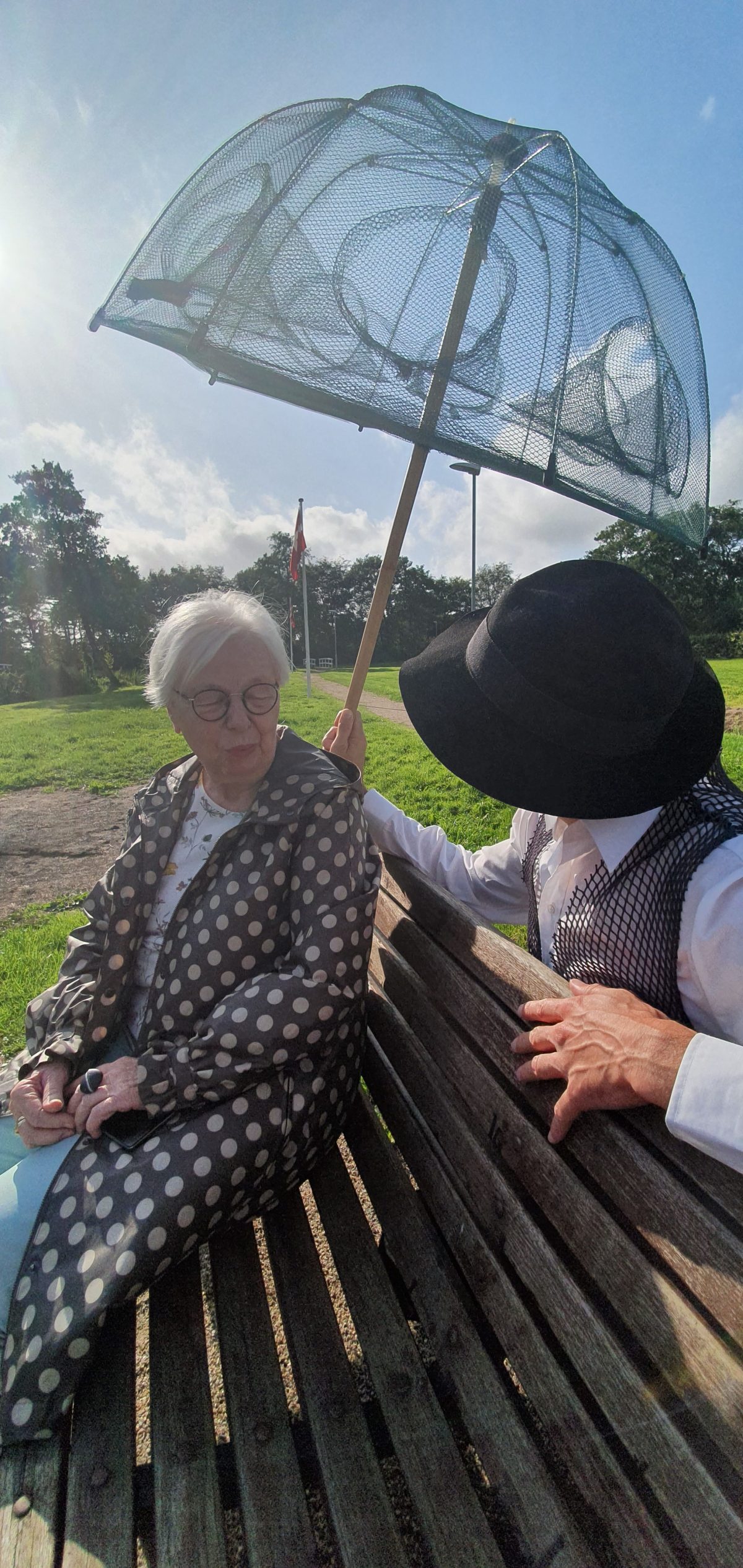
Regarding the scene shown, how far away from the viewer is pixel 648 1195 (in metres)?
1.11

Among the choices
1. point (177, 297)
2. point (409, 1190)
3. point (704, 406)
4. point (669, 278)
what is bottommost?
point (409, 1190)

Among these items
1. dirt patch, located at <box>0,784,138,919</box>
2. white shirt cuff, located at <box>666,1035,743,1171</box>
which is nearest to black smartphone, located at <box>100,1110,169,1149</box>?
white shirt cuff, located at <box>666,1035,743,1171</box>

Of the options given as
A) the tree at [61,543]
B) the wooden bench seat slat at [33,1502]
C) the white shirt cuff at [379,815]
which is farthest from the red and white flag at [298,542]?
the tree at [61,543]

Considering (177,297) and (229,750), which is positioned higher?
(177,297)

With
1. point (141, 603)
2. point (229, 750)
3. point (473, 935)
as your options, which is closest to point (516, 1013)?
point (473, 935)

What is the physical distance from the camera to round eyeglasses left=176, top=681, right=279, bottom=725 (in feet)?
6.86

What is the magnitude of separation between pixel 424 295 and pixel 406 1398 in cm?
264

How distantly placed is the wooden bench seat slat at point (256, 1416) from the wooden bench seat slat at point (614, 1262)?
0.65m

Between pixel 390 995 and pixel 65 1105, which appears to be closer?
pixel 65 1105

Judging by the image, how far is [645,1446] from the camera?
97 centimetres

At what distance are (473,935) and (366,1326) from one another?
865mm

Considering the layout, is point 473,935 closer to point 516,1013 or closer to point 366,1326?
point 516,1013

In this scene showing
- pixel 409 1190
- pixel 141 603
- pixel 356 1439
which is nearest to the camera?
pixel 356 1439

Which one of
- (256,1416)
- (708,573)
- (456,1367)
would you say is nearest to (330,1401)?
(256,1416)
